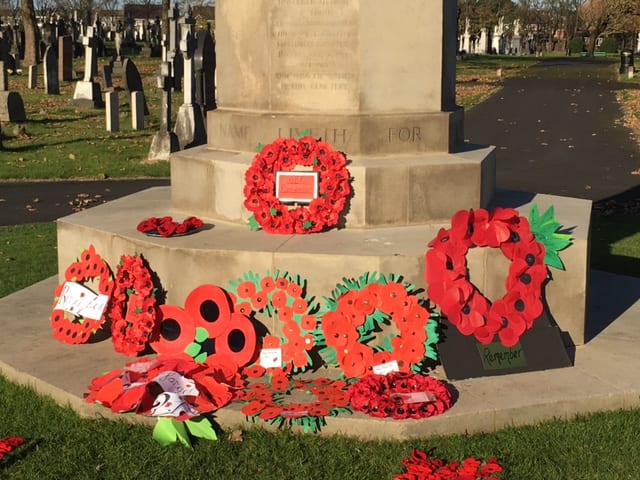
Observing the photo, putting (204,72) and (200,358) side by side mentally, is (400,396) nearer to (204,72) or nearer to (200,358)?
(200,358)

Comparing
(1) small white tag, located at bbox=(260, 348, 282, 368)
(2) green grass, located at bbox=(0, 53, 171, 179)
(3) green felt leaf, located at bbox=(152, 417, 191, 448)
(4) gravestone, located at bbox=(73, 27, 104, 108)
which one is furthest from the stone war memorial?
(4) gravestone, located at bbox=(73, 27, 104, 108)

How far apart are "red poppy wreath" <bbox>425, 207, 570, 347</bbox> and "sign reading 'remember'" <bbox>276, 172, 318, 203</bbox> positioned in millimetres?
1008

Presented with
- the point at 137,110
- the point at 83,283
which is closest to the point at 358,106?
the point at 83,283

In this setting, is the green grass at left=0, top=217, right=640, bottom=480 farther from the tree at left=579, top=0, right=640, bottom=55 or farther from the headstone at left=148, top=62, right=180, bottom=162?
the tree at left=579, top=0, right=640, bottom=55

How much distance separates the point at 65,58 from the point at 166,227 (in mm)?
29139

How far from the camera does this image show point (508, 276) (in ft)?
19.1

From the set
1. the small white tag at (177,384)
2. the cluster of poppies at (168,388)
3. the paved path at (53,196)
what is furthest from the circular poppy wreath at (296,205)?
the paved path at (53,196)

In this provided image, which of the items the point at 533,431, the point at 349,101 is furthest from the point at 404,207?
the point at 533,431

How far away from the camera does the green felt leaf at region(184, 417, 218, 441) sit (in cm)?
470

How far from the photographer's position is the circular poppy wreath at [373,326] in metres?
5.47

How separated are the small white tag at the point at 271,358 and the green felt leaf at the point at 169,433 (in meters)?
0.97

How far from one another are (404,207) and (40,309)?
2965 mm

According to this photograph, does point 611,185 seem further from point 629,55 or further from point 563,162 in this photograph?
point 629,55

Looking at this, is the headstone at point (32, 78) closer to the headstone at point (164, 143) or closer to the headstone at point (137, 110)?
the headstone at point (137, 110)
